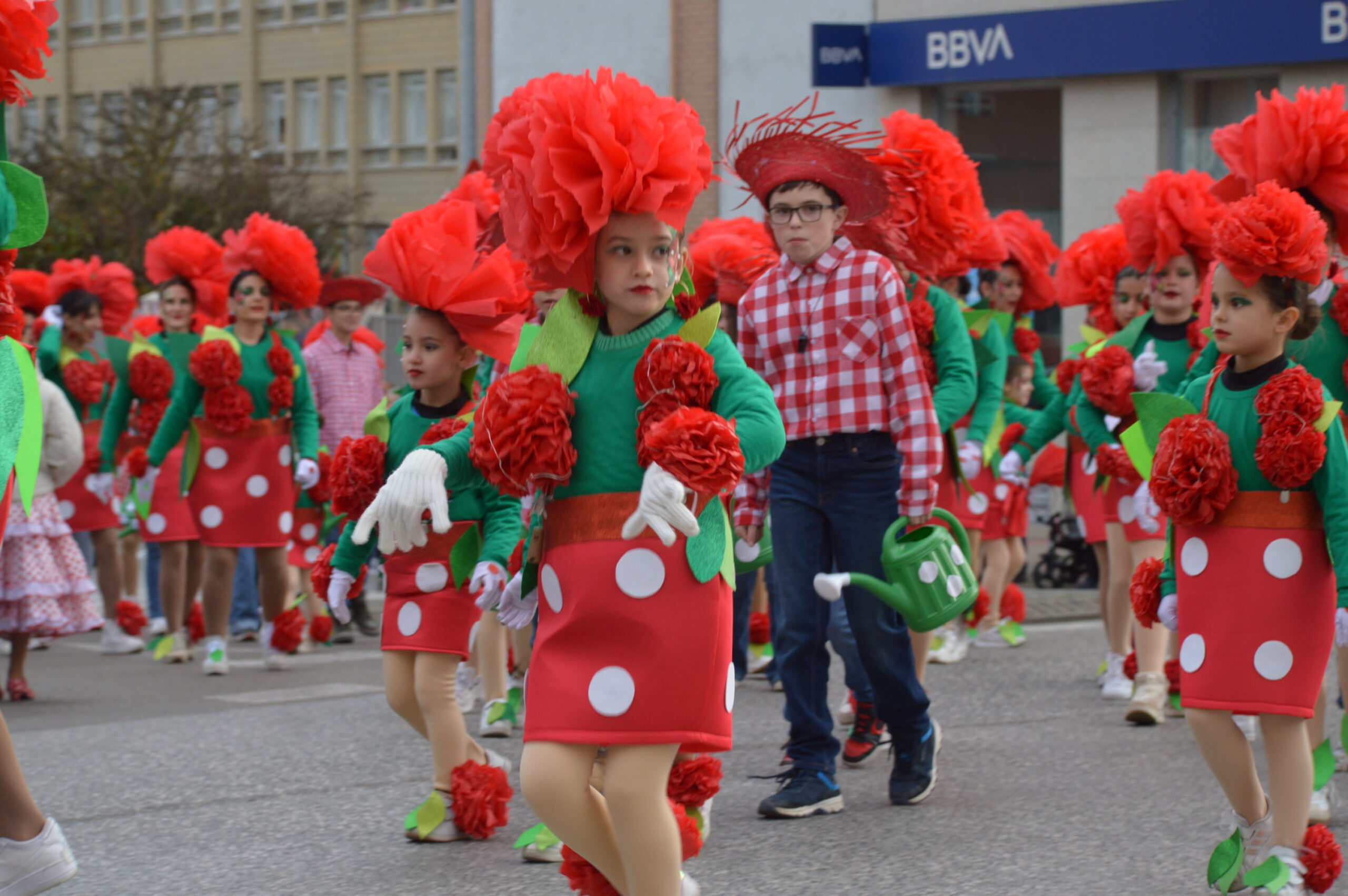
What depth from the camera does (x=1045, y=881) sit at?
4902mm

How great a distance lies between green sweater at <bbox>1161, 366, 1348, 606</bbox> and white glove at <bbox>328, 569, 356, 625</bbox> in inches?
97.4

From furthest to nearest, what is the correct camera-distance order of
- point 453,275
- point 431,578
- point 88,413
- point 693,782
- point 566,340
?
point 88,413 < point 453,275 < point 431,578 < point 693,782 < point 566,340

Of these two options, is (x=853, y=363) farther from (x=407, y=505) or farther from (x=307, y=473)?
(x=307, y=473)

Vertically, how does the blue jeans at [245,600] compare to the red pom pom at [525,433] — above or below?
below

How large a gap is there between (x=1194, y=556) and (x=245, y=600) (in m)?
8.03

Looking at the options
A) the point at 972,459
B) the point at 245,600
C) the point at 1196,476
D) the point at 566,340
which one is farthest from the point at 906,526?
the point at 245,600

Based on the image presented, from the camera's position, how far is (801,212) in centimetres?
580

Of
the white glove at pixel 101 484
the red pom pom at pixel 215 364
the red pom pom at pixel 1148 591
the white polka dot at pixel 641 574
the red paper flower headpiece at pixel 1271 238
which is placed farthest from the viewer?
the white glove at pixel 101 484

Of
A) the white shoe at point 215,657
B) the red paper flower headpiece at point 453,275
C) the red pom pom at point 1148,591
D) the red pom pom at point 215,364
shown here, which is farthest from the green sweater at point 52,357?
the red pom pom at point 1148,591

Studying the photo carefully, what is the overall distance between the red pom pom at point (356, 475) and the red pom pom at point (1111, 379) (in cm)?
363

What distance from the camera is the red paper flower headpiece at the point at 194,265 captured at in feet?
34.2

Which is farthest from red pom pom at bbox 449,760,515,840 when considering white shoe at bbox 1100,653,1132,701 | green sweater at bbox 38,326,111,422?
green sweater at bbox 38,326,111,422

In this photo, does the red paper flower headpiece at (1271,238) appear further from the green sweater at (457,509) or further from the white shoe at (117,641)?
the white shoe at (117,641)

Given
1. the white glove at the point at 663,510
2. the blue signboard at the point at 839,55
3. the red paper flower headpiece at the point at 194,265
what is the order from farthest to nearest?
the blue signboard at the point at 839,55 < the red paper flower headpiece at the point at 194,265 < the white glove at the point at 663,510
